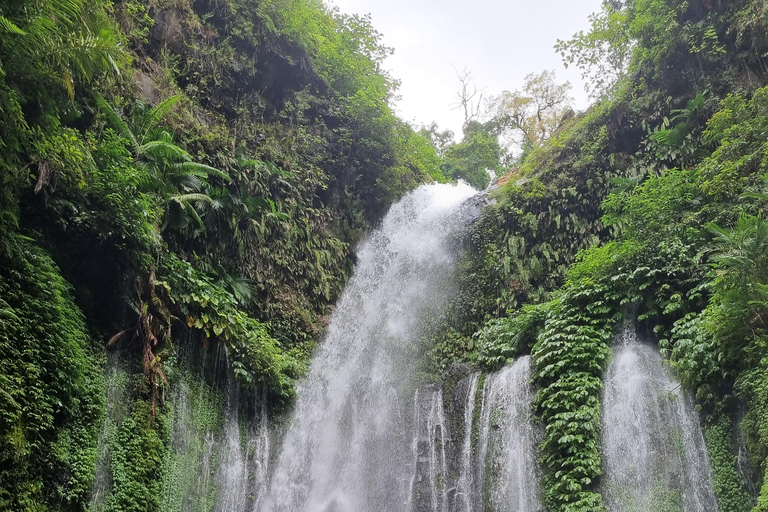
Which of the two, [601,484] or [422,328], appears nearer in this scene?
[601,484]

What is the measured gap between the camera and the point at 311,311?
12133mm

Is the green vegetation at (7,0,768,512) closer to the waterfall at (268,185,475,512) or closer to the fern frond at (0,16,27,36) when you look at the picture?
the fern frond at (0,16,27,36)

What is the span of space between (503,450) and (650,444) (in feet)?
7.68

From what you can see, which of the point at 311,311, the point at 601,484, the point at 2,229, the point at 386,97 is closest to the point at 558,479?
the point at 601,484

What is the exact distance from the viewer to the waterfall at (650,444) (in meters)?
6.78

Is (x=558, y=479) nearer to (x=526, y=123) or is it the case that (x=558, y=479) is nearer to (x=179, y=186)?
(x=179, y=186)

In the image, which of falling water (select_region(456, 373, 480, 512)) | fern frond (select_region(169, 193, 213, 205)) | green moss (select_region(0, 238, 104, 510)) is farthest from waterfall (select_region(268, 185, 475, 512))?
fern frond (select_region(169, 193, 213, 205))

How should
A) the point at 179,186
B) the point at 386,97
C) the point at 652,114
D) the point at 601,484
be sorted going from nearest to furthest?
1. the point at 601,484
2. the point at 179,186
3. the point at 652,114
4. the point at 386,97

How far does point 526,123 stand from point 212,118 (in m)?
18.4

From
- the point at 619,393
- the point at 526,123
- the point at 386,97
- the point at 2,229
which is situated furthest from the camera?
the point at 526,123

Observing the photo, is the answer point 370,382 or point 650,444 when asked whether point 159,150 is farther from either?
point 650,444

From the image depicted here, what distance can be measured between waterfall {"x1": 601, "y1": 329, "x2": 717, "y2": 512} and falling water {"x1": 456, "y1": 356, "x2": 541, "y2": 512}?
4.04 feet

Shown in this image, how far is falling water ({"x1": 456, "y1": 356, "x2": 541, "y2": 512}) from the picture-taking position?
8133mm

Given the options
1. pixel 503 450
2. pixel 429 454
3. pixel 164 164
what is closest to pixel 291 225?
pixel 164 164
